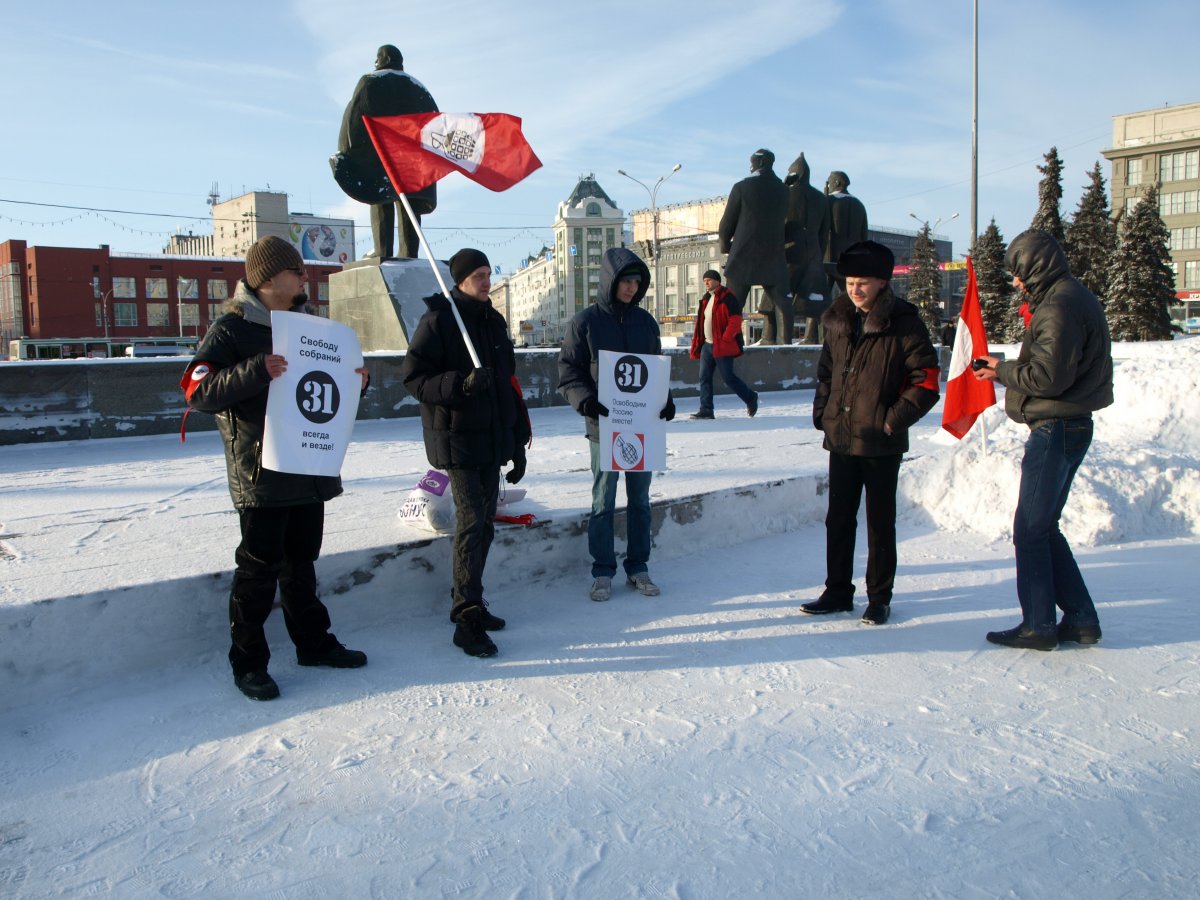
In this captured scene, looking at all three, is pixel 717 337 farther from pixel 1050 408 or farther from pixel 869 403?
pixel 1050 408

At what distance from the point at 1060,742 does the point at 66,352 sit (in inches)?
3008

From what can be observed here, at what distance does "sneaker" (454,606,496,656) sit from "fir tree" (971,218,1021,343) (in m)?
44.6

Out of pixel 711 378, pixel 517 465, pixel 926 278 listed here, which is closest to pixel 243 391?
pixel 517 465

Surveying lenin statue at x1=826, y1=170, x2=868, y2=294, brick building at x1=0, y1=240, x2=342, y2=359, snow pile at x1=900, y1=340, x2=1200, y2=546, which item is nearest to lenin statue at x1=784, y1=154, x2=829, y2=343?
lenin statue at x1=826, y1=170, x2=868, y2=294

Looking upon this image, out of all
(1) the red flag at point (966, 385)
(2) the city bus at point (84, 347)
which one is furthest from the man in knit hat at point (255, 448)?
(2) the city bus at point (84, 347)

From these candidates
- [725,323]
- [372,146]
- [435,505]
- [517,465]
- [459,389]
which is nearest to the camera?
[459,389]

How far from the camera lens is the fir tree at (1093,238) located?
4531cm

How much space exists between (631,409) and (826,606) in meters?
1.44

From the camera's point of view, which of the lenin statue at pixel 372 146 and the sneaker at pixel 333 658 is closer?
the sneaker at pixel 333 658

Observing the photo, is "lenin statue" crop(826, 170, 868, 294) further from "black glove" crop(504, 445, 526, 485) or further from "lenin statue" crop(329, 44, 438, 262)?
"black glove" crop(504, 445, 526, 485)

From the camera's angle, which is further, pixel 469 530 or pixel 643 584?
pixel 643 584

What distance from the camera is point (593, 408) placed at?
4539mm

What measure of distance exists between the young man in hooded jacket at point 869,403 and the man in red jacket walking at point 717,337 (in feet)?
18.4

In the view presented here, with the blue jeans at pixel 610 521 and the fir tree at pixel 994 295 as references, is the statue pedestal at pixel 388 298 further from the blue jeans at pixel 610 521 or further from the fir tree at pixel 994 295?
the fir tree at pixel 994 295
